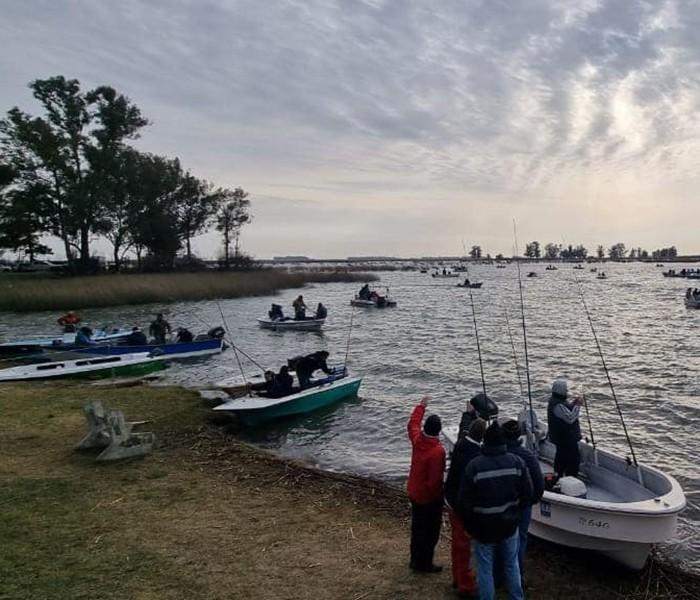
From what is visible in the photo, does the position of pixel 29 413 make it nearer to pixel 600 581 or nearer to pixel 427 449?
pixel 427 449

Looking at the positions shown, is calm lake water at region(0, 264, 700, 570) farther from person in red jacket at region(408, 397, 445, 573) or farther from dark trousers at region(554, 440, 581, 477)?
person in red jacket at region(408, 397, 445, 573)

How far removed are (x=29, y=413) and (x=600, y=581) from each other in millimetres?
12391

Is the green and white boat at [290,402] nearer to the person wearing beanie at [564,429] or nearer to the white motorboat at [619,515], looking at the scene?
the person wearing beanie at [564,429]

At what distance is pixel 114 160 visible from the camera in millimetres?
59875

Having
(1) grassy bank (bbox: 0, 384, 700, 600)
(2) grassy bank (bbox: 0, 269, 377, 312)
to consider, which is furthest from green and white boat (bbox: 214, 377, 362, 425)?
(2) grassy bank (bbox: 0, 269, 377, 312)

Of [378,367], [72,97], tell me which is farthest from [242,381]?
[72,97]

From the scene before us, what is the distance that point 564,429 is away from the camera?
761 centimetres

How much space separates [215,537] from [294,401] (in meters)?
7.13

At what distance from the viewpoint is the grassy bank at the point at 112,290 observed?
132 feet

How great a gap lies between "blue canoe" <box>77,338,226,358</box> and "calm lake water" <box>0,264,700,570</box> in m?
0.95

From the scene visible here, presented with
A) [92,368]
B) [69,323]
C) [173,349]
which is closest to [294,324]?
[173,349]

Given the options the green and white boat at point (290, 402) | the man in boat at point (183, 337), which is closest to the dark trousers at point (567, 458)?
the green and white boat at point (290, 402)

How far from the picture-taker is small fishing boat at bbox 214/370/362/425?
43.1 ft

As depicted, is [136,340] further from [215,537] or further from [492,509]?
[492,509]
